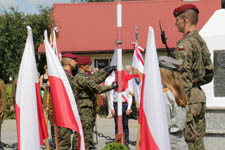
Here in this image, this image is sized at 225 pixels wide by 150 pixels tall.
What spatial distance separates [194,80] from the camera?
165 inches

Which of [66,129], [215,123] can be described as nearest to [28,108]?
[66,129]

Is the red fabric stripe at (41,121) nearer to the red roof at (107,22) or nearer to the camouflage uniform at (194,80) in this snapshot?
the camouflage uniform at (194,80)

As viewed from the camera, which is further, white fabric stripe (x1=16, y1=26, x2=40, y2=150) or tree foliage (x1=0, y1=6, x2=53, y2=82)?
tree foliage (x1=0, y1=6, x2=53, y2=82)

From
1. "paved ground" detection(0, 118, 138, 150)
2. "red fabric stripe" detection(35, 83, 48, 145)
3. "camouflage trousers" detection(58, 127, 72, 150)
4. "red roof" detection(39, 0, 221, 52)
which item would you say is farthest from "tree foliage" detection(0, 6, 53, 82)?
"red fabric stripe" detection(35, 83, 48, 145)

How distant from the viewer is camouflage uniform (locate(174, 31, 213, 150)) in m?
4.07

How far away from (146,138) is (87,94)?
2534mm

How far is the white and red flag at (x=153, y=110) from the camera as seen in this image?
347 centimetres

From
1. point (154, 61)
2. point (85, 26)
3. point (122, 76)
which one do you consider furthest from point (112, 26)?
point (154, 61)

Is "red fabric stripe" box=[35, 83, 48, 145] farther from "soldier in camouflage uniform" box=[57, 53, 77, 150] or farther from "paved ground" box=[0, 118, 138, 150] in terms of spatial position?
"paved ground" box=[0, 118, 138, 150]

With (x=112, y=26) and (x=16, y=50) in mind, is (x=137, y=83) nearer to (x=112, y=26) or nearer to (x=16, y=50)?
(x=16, y=50)

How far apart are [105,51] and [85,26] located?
10.5 ft

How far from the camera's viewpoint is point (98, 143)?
29.2ft

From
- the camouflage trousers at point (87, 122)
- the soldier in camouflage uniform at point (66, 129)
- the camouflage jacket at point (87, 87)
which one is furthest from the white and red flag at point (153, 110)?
the soldier in camouflage uniform at point (66, 129)

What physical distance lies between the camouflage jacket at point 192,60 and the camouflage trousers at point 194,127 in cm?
23
